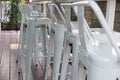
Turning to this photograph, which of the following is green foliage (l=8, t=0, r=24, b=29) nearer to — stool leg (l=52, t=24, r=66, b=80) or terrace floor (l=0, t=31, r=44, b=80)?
terrace floor (l=0, t=31, r=44, b=80)

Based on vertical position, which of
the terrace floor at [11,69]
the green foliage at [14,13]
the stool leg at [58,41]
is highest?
the green foliage at [14,13]

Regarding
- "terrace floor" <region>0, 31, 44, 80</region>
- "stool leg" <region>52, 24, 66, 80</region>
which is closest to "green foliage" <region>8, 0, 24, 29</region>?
"terrace floor" <region>0, 31, 44, 80</region>

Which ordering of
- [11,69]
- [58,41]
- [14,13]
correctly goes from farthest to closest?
[14,13] < [11,69] < [58,41]

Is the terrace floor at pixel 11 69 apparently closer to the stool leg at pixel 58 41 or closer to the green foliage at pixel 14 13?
the stool leg at pixel 58 41

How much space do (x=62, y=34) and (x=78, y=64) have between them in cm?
31

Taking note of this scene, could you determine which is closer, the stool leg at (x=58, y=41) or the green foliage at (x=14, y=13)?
the stool leg at (x=58, y=41)

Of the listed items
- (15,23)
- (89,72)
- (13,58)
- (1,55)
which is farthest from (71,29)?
(15,23)

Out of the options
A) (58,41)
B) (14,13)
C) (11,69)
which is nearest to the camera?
(58,41)

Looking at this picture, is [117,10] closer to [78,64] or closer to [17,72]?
[78,64]

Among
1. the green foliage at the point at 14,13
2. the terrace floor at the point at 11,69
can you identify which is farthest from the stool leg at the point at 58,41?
the green foliage at the point at 14,13

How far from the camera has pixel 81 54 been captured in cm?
133

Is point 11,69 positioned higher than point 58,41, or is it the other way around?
point 58,41

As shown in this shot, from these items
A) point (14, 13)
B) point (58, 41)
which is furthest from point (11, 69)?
point (14, 13)

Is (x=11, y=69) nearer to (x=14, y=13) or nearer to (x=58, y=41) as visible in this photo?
(x=58, y=41)
